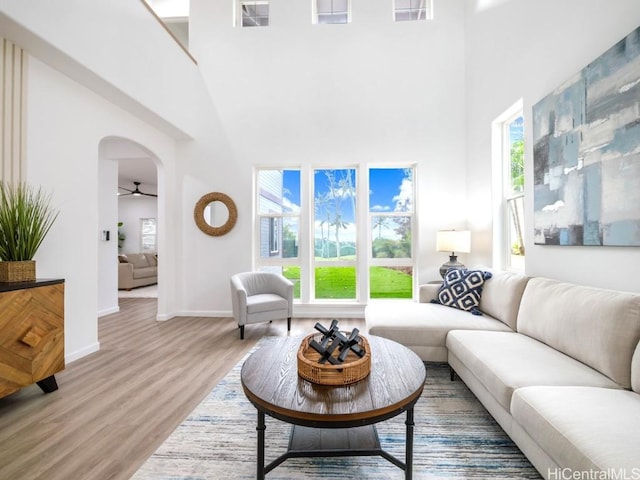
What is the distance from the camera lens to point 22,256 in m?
2.19

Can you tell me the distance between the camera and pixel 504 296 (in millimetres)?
2559

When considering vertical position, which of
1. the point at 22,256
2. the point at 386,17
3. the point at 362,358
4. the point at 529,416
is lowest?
the point at 529,416

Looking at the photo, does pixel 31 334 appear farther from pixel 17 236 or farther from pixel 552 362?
pixel 552 362

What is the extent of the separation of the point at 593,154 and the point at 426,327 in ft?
5.45

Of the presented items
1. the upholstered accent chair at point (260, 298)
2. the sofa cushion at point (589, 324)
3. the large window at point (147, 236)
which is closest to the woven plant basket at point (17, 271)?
the upholstered accent chair at point (260, 298)

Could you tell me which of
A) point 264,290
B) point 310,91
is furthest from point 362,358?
point 310,91

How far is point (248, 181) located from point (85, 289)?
2402 mm

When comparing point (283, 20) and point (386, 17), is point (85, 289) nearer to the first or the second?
point (283, 20)

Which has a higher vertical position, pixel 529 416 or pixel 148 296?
pixel 529 416

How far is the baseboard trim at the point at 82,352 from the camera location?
2836 mm

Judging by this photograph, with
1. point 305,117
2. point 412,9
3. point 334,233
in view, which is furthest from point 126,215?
point 412,9

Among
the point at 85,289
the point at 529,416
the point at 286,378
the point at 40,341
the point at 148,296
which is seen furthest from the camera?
the point at 148,296

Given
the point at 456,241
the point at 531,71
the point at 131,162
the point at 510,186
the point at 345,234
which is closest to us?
the point at 531,71

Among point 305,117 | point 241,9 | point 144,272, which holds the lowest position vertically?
point 144,272
